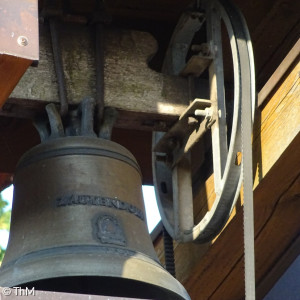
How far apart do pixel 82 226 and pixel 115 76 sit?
18.4 inches

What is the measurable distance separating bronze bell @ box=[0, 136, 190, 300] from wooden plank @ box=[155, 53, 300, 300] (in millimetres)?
276

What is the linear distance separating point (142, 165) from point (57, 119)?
65cm

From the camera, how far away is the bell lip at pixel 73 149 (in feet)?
9.29

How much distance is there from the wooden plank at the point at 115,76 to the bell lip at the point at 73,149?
13cm

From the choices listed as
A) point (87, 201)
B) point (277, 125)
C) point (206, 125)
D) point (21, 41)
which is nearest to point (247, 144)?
point (277, 125)

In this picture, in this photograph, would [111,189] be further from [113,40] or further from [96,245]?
[113,40]

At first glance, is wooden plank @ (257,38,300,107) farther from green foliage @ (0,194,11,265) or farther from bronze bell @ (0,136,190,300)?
green foliage @ (0,194,11,265)

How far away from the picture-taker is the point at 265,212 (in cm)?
309

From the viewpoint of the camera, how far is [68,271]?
8.54 feet

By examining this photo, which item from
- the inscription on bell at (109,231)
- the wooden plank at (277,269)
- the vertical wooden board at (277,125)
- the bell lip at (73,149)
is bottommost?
the wooden plank at (277,269)

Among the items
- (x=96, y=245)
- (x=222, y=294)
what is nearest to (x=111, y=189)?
(x=96, y=245)

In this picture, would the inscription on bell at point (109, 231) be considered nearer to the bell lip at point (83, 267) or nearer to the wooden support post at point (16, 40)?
the bell lip at point (83, 267)

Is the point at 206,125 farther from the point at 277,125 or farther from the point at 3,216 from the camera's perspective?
the point at 3,216

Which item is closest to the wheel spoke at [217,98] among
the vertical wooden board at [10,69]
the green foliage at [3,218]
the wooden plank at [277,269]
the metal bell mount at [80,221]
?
the metal bell mount at [80,221]
